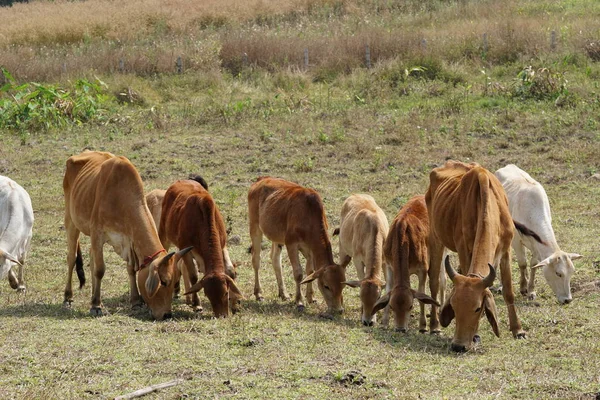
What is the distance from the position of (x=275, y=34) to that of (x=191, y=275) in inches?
726

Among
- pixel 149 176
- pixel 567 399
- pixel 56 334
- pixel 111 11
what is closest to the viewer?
pixel 567 399

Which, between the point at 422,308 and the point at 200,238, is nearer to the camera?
the point at 422,308

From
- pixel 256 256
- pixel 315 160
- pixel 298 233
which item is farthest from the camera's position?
pixel 315 160

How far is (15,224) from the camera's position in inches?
412

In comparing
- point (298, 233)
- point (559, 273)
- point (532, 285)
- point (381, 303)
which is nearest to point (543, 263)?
point (559, 273)

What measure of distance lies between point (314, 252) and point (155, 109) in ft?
38.9

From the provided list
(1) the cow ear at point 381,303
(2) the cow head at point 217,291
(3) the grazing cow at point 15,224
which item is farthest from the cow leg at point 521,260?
(3) the grazing cow at point 15,224

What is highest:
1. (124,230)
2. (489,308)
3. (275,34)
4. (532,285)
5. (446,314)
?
(275,34)

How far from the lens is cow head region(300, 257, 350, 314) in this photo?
30.5 feet

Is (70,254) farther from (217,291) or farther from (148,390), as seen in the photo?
(148,390)

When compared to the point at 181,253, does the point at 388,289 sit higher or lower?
lower

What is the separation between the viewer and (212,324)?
8.26 m

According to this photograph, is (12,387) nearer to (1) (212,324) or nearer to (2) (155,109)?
(1) (212,324)

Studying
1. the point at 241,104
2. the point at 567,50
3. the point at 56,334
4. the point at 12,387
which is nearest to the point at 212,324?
the point at 56,334
